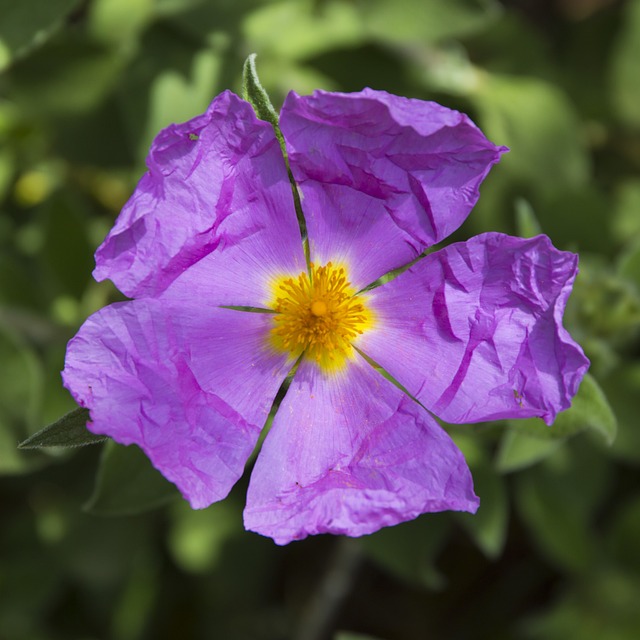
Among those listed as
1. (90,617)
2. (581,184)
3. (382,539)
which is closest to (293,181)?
(382,539)

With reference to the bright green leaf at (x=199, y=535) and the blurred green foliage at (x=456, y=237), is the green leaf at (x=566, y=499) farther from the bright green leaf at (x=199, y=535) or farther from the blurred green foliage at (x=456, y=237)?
the bright green leaf at (x=199, y=535)

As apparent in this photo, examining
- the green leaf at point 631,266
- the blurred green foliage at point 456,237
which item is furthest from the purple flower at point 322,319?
the green leaf at point 631,266

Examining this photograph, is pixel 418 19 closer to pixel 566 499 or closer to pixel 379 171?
pixel 379 171

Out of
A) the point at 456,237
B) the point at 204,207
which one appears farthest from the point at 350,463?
the point at 456,237

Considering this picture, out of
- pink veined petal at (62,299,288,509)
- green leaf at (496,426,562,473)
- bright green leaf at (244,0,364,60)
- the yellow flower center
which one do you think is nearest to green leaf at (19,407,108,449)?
pink veined petal at (62,299,288,509)

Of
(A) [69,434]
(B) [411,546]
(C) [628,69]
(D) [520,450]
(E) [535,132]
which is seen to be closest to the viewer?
(A) [69,434]

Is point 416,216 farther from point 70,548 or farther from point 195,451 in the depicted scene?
point 70,548
